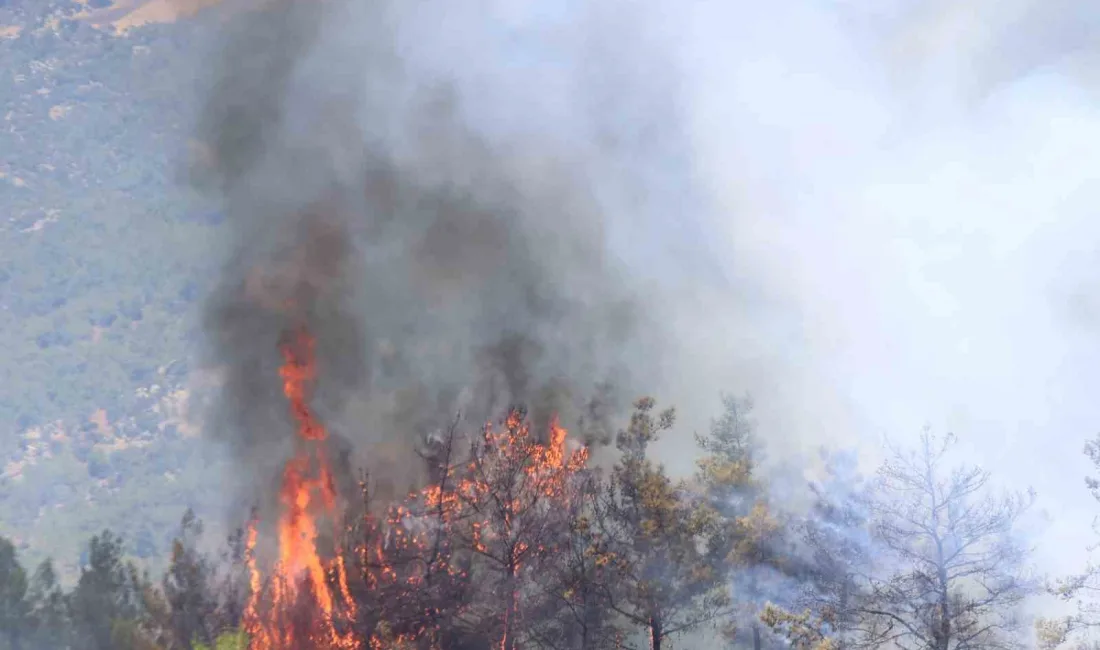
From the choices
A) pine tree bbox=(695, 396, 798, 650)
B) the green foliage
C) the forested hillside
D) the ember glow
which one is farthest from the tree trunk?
the forested hillside

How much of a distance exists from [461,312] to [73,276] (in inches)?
988

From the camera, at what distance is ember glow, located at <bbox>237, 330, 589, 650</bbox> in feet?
90.4

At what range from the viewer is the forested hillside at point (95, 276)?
46.8 meters

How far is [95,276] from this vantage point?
52.2 m

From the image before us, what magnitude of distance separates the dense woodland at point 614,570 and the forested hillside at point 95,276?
9510 mm

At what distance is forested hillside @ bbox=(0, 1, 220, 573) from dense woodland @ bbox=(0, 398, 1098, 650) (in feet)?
31.2

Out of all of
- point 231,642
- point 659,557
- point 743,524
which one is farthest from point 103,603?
point 743,524

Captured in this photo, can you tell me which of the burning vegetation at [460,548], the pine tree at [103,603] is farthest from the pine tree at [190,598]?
the burning vegetation at [460,548]

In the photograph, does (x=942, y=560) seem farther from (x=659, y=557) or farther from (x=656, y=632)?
(x=659, y=557)

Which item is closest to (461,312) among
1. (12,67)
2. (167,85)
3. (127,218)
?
(127,218)

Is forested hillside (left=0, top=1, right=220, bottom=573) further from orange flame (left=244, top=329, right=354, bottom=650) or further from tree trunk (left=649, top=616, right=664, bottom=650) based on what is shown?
tree trunk (left=649, top=616, right=664, bottom=650)

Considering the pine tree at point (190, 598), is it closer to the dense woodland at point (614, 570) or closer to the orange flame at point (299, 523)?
the dense woodland at point (614, 570)

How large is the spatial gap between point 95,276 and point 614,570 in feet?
117

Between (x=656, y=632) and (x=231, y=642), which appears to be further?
(x=231, y=642)
